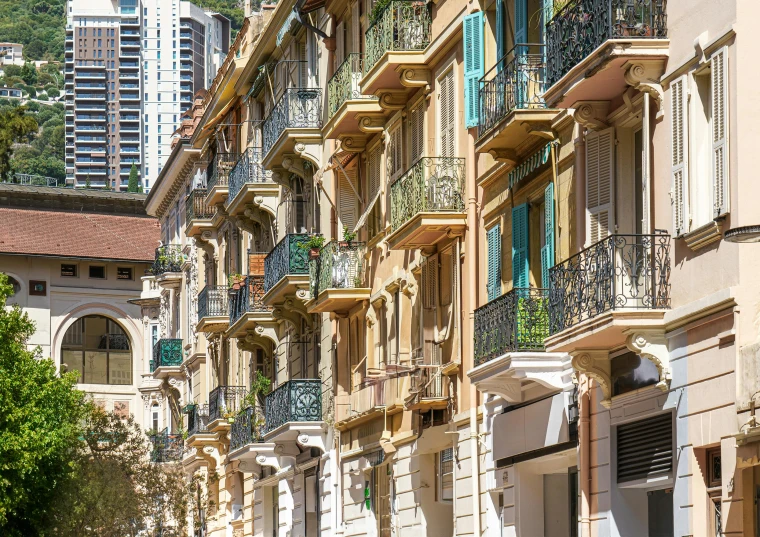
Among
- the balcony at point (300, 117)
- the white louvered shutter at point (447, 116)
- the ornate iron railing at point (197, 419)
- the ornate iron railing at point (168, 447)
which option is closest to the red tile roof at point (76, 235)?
the ornate iron railing at point (168, 447)

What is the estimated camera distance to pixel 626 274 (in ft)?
60.7

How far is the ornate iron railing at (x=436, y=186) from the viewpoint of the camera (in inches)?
1076

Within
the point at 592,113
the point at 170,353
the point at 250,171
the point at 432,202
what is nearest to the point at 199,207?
the point at 170,353

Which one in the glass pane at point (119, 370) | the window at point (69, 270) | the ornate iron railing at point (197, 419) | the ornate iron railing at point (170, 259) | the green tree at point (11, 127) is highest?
the green tree at point (11, 127)

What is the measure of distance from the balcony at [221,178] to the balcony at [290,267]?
1122cm

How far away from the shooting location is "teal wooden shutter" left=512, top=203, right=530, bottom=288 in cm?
2384

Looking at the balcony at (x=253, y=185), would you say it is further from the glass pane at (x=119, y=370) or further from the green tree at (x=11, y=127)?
the green tree at (x=11, y=127)

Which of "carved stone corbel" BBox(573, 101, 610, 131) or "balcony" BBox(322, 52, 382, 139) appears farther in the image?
"balcony" BBox(322, 52, 382, 139)

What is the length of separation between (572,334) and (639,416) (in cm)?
120

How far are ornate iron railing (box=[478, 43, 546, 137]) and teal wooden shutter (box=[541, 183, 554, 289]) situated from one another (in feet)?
3.96

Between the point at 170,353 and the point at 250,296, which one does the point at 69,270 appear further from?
the point at 250,296

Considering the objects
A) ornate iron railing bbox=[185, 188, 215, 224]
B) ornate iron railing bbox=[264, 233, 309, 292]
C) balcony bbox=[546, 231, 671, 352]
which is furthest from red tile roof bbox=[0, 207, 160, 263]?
balcony bbox=[546, 231, 671, 352]

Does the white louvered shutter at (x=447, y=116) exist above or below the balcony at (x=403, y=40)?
below

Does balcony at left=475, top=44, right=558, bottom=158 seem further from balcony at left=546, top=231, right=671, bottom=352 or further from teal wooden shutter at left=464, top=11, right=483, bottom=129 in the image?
balcony at left=546, top=231, right=671, bottom=352
